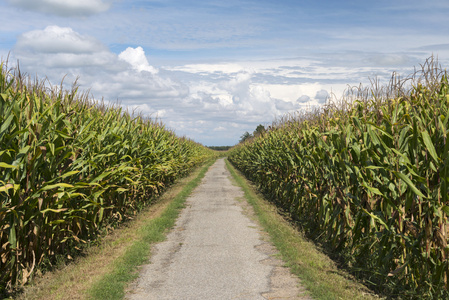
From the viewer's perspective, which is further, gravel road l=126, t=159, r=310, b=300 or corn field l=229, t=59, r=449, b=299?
gravel road l=126, t=159, r=310, b=300

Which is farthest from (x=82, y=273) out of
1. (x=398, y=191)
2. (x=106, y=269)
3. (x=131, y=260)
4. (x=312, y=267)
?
(x=398, y=191)

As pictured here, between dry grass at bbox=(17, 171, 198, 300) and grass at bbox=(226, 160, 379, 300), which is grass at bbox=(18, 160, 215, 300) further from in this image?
grass at bbox=(226, 160, 379, 300)

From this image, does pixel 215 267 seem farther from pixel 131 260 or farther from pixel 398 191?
pixel 398 191

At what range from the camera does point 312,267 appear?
6707 millimetres

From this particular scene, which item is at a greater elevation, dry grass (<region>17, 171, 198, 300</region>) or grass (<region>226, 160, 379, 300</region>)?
grass (<region>226, 160, 379, 300</region>)

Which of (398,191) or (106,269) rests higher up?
(398,191)

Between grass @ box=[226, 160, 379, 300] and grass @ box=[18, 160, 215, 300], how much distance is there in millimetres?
2641

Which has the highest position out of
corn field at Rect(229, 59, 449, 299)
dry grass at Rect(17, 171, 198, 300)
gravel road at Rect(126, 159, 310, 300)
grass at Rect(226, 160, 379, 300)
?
corn field at Rect(229, 59, 449, 299)

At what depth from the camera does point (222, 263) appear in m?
6.96

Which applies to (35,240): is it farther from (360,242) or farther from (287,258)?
(360,242)

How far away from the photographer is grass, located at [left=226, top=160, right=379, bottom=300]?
218 inches

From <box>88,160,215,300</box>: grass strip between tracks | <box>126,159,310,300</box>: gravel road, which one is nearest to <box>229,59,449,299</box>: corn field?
<box>126,159,310,300</box>: gravel road

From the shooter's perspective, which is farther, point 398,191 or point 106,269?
point 106,269

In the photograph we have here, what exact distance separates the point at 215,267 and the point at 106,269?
1.82 meters
